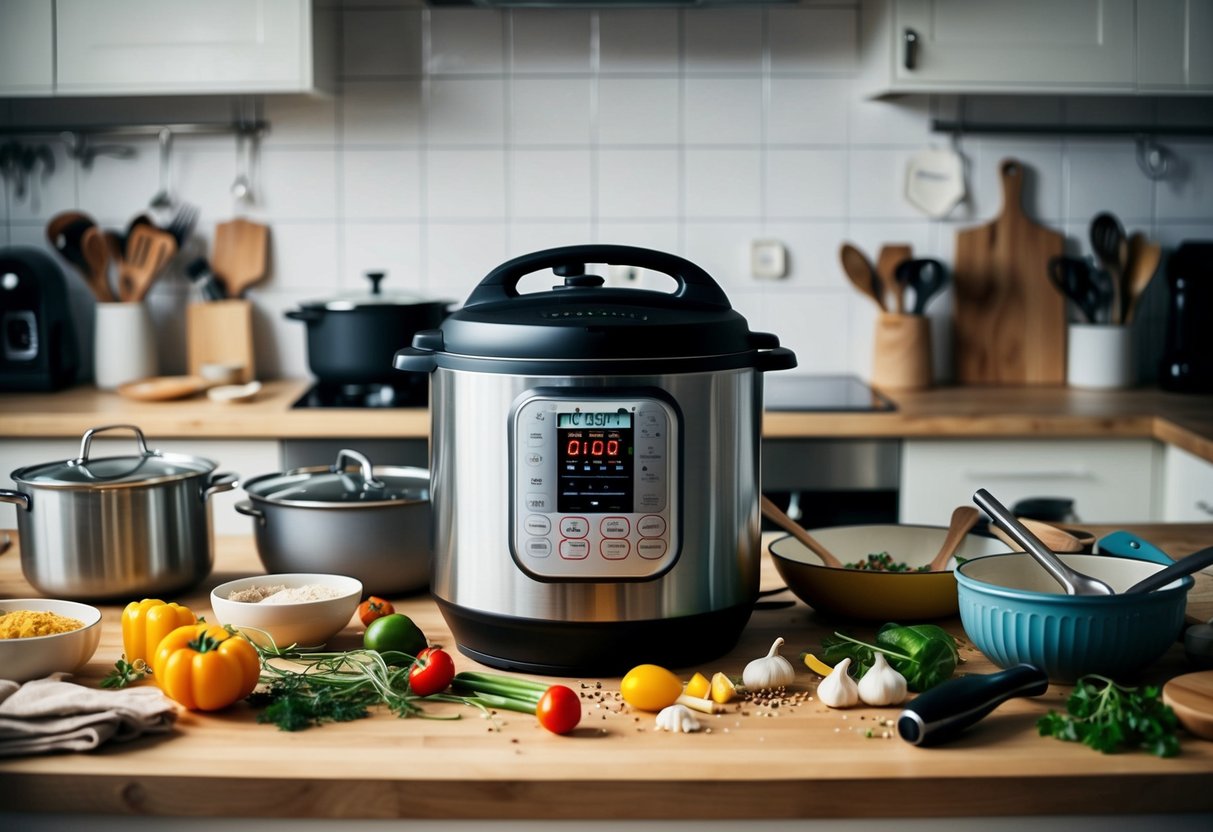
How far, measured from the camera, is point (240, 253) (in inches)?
118

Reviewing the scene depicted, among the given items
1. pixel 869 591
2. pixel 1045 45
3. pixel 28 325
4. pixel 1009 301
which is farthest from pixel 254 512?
pixel 1009 301

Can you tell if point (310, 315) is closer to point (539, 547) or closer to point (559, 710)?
point (539, 547)

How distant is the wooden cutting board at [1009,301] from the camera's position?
299 cm

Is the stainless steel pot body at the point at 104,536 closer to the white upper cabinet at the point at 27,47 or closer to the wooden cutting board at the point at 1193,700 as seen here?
the wooden cutting board at the point at 1193,700

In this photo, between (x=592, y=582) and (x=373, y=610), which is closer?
(x=592, y=582)

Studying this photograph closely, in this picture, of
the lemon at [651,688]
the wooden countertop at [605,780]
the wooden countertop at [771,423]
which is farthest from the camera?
the wooden countertop at [771,423]

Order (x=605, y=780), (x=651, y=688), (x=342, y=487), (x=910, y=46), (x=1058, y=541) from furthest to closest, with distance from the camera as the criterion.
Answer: (x=910, y=46) < (x=342, y=487) < (x=1058, y=541) < (x=651, y=688) < (x=605, y=780)

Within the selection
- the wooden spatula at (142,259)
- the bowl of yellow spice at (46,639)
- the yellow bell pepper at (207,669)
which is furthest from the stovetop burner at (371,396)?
the yellow bell pepper at (207,669)

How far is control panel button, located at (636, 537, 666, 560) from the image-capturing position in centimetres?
106

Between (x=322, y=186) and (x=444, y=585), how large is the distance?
2.06 meters

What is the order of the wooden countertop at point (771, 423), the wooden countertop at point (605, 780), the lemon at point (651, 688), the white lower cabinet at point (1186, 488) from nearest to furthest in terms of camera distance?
the wooden countertop at point (605, 780), the lemon at point (651, 688), the white lower cabinet at point (1186, 488), the wooden countertop at point (771, 423)

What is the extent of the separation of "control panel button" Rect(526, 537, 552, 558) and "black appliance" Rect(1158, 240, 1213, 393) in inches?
85.9

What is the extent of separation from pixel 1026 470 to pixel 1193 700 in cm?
161

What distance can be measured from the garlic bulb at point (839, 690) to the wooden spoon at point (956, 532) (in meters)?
0.32
